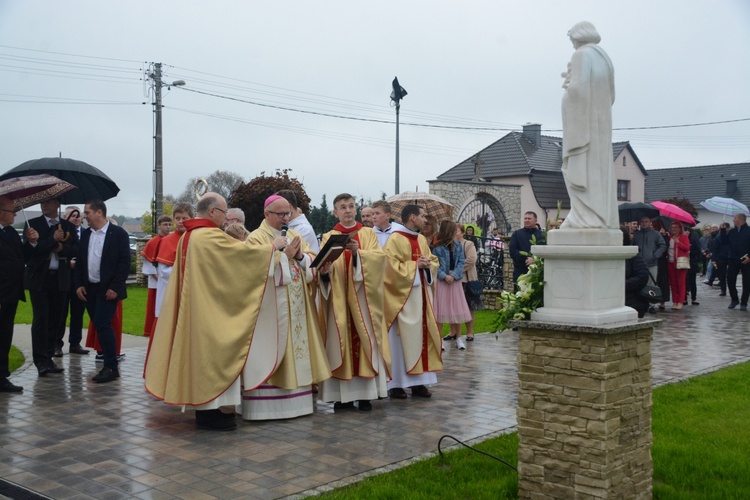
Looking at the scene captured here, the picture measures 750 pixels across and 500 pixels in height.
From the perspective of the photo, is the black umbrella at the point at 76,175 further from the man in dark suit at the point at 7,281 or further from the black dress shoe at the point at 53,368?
the black dress shoe at the point at 53,368

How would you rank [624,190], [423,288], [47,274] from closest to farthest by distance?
[423,288] < [47,274] < [624,190]

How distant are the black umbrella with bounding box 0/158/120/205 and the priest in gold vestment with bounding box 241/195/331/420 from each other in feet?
13.2

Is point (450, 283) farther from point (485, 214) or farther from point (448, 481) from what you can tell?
point (485, 214)

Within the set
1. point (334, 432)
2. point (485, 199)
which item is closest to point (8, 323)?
point (334, 432)

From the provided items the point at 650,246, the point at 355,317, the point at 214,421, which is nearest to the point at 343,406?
the point at 355,317

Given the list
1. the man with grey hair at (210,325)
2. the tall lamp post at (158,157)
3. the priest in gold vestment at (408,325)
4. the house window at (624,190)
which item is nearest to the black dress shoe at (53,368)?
the man with grey hair at (210,325)

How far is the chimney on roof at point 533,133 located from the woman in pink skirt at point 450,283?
35.3 m

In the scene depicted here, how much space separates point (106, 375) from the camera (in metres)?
8.54

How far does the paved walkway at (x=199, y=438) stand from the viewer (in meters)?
5.08

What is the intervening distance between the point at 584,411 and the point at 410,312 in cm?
361

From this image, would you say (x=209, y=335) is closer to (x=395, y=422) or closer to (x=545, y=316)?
(x=395, y=422)

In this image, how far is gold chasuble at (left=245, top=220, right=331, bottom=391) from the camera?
6832mm

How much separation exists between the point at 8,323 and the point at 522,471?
233 inches

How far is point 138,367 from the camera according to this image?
962 cm
